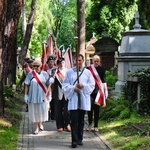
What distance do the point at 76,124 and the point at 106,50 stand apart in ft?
86.1

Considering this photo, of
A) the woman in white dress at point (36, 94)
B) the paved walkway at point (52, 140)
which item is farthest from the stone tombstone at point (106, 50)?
the woman in white dress at point (36, 94)

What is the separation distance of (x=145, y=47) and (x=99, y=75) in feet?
20.4

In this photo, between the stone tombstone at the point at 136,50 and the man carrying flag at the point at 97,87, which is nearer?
the man carrying flag at the point at 97,87

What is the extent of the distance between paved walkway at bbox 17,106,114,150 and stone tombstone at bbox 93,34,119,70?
2228 cm

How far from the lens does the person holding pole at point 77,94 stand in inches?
381

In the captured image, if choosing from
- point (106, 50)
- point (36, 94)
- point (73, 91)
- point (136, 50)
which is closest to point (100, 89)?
point (36, 94)

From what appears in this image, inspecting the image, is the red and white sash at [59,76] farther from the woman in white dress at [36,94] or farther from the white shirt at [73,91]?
the white shirt at [73,91]

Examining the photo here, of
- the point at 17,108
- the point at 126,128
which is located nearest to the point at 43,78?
the point at 126,128

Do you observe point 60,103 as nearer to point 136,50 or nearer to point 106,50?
point 136,50

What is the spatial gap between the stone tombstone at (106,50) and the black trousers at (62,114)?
868 inches

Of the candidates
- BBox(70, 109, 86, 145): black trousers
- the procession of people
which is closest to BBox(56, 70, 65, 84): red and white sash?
the procession of people

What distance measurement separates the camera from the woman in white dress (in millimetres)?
11617

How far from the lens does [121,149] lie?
30.6ft

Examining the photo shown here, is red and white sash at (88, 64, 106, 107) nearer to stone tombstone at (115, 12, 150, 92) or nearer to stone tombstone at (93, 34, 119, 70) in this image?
stone tombstone at (115, 12, 150, 92)
